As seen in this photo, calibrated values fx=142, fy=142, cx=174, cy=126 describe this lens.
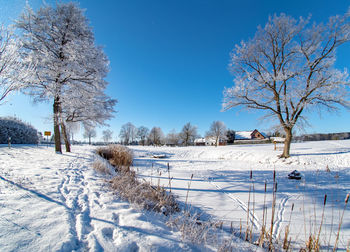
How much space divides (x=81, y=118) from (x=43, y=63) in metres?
4.45

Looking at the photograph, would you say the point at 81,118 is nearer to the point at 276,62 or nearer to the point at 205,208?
the point at 205,208

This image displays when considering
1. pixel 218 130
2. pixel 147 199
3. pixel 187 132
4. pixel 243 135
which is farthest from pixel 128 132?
pixel 147 199

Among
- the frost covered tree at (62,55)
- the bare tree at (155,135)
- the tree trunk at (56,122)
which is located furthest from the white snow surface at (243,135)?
the tree trunk at (56,122)

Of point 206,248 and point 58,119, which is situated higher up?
point 58,119

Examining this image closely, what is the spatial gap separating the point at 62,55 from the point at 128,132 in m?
56.8

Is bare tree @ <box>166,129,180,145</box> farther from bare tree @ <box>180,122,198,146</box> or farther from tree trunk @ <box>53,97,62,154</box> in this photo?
tree trunk @ <box>53,97,62,154</box>

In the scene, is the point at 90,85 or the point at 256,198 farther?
the point at 90,85

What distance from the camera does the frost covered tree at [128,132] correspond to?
6269 cm

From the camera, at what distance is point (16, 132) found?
1312cm

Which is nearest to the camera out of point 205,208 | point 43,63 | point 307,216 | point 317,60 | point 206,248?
point 206,248

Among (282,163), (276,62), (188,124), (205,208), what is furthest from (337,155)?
(188,124)

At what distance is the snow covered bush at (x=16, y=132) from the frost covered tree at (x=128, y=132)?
→ 157 ft

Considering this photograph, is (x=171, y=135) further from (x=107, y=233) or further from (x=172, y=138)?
(x=107, y=233)

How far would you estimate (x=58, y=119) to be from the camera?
8805 millimetres
